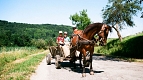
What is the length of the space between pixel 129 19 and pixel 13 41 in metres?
68.4

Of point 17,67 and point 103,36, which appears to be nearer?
point 103,36

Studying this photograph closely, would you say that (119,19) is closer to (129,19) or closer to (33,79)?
(129,19)

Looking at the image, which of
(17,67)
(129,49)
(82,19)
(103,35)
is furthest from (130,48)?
(82,19)

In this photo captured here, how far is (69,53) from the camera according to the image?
10789 millimetres

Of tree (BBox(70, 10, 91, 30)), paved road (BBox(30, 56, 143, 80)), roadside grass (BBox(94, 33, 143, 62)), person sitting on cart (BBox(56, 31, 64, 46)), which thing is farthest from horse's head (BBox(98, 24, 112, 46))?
tree (BBox(70, 10, 91, 30))

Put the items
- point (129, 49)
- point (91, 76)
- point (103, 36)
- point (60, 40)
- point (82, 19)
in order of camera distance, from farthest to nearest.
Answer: point (82, 19) < point (129, 49) < point (60, 40) < point (91, 76) < point (103, 36)

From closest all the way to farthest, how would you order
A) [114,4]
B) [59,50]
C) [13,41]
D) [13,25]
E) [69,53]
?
[69,53], [59,50], [114,4], [13,41], [13,25]

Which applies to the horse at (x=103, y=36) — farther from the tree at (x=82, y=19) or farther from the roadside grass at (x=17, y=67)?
the tree at (x=82, y=19)

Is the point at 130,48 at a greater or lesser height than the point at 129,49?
greater

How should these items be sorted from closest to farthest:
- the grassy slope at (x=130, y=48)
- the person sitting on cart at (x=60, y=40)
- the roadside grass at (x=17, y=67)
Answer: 1. the roadside grass at (x=17, y=67)
2. the person sitting on cart at (x=60, y=40)
3. the grassy slope at (x=130, y=48)

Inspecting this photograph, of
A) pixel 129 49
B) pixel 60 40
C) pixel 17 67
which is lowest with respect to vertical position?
pixel 17 67

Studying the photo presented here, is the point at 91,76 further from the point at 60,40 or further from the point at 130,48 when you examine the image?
the point at 130,48

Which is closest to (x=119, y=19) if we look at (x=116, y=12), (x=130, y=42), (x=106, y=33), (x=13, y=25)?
(x=116, y=12)

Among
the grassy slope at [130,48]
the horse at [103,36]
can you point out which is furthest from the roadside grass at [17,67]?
the grassy slope at [130,48]
